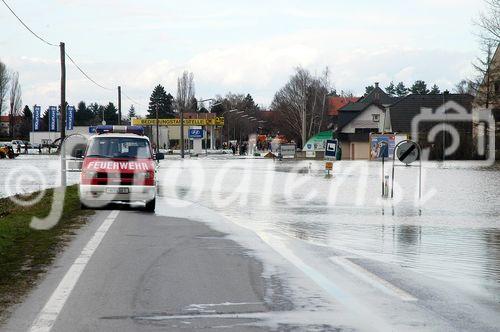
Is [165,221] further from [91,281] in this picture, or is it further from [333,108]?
[333,108]

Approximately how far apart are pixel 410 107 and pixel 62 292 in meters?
89.3

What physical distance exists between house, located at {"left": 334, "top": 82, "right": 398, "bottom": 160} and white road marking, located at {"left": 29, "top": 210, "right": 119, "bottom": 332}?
84.9 meters

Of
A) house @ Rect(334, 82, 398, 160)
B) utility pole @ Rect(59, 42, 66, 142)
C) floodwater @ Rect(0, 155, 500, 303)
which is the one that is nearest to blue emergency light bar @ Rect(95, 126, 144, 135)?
floodwater @ Rect(0, 155, 500, 303)

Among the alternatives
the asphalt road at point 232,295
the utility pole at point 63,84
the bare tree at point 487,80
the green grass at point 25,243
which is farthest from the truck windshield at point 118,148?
the bare tree at point 487,80

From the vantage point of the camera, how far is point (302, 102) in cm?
12594

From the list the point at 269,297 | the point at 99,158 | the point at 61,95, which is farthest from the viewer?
the point at 61,95

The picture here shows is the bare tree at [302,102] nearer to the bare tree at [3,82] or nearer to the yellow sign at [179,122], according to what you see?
the yellow sign at [179,122]

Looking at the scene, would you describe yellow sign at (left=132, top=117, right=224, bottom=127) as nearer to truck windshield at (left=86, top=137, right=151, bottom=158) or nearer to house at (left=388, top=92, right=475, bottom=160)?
house at (left=388, top=92, right=475, bottom=160)

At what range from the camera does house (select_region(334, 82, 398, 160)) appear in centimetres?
9694

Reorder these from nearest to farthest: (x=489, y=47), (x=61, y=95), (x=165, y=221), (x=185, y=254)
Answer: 1. (x=185, y=254)
2. (x=165, y=221)
3. (x=61, y=95)
4. (x=489, y=47)

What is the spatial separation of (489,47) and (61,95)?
40.7 m

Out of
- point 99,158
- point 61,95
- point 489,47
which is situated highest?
point 489,47

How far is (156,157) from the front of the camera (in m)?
22.3

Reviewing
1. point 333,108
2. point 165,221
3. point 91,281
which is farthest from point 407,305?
point 333,108
